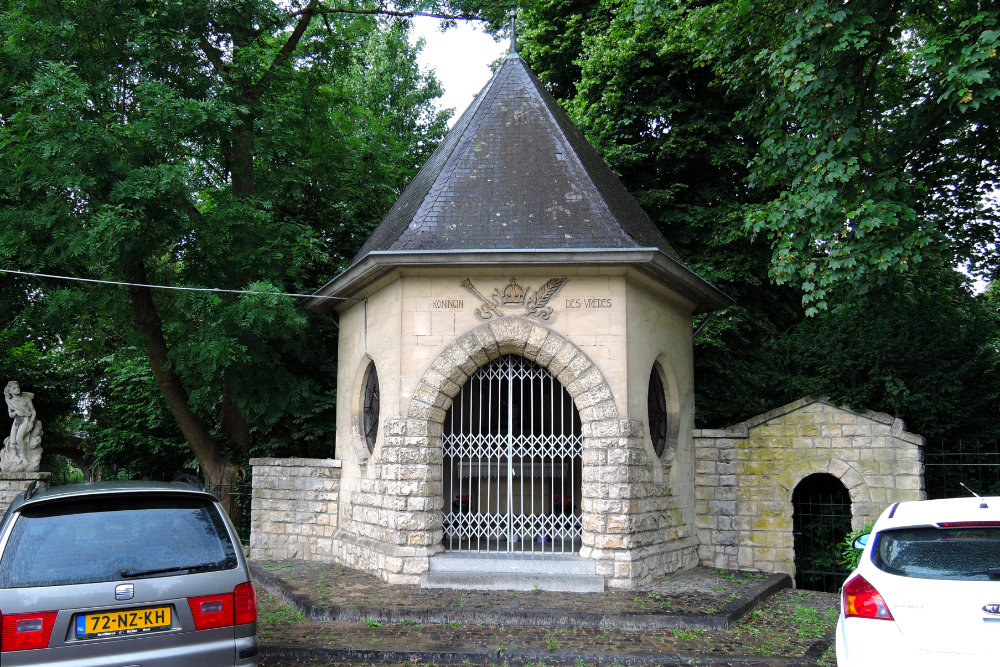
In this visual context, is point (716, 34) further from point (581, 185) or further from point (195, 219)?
point (195, 219)

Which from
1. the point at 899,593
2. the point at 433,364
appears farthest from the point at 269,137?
the point at 899,593

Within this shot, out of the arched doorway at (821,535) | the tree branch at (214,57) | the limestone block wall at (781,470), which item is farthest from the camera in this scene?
the tree branch at (214,57)

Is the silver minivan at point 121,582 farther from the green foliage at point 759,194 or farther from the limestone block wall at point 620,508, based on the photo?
the green foliage at point 759,194

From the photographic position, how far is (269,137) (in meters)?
11.1

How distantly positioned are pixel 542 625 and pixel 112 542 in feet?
13.8

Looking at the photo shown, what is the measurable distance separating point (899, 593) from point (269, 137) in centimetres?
987

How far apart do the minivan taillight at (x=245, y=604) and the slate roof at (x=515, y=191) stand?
512 centimetres

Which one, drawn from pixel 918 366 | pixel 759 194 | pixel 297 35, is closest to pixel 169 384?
pixel 297 35

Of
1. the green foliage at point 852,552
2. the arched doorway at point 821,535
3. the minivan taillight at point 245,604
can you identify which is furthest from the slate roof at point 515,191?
the minivan taillight at point 245,604

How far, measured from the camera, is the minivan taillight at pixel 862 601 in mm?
4375

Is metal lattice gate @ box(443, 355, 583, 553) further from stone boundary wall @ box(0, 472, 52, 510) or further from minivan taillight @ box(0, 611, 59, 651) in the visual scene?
stone boundary wall @ box(0, 472, 52, 510)

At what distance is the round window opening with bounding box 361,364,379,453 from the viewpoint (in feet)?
33.8

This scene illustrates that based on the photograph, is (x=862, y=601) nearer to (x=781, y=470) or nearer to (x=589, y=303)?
(x=589, y=303)

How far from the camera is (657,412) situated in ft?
34.3
